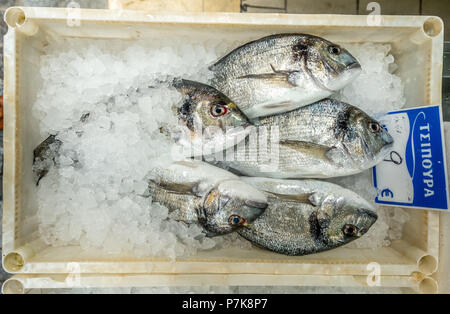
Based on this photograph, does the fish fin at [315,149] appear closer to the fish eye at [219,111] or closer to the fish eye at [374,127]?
the fish eye at [374,127]

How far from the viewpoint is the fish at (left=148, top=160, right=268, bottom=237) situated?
1.66 metres

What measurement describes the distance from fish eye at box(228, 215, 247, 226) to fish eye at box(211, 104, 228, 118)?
1.77ft

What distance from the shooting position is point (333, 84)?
1.75 meters

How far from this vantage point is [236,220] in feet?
5.49

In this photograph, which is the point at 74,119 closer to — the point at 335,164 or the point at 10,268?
the point at 10,268

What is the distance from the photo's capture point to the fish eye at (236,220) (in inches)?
65.5

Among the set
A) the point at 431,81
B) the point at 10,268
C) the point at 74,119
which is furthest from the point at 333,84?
the point at 10,268

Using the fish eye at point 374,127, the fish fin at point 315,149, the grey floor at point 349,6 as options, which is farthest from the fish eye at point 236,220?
the grey floor at point 349,6

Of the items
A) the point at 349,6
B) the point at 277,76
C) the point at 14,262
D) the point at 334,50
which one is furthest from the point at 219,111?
the point at 349,6

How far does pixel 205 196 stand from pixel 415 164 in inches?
47.5

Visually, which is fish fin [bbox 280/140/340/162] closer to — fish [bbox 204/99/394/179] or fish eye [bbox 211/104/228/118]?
fish [bbox 204/99/394/179]

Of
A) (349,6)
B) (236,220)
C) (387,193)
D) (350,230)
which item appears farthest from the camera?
(349,6)

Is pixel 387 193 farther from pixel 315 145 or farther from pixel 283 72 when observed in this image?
pixel 283 72

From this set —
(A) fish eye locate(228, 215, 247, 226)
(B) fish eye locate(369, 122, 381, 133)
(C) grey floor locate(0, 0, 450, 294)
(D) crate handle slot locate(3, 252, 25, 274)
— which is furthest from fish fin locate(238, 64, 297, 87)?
(D) crate handle slot locate(3, 252, 25, 274)
